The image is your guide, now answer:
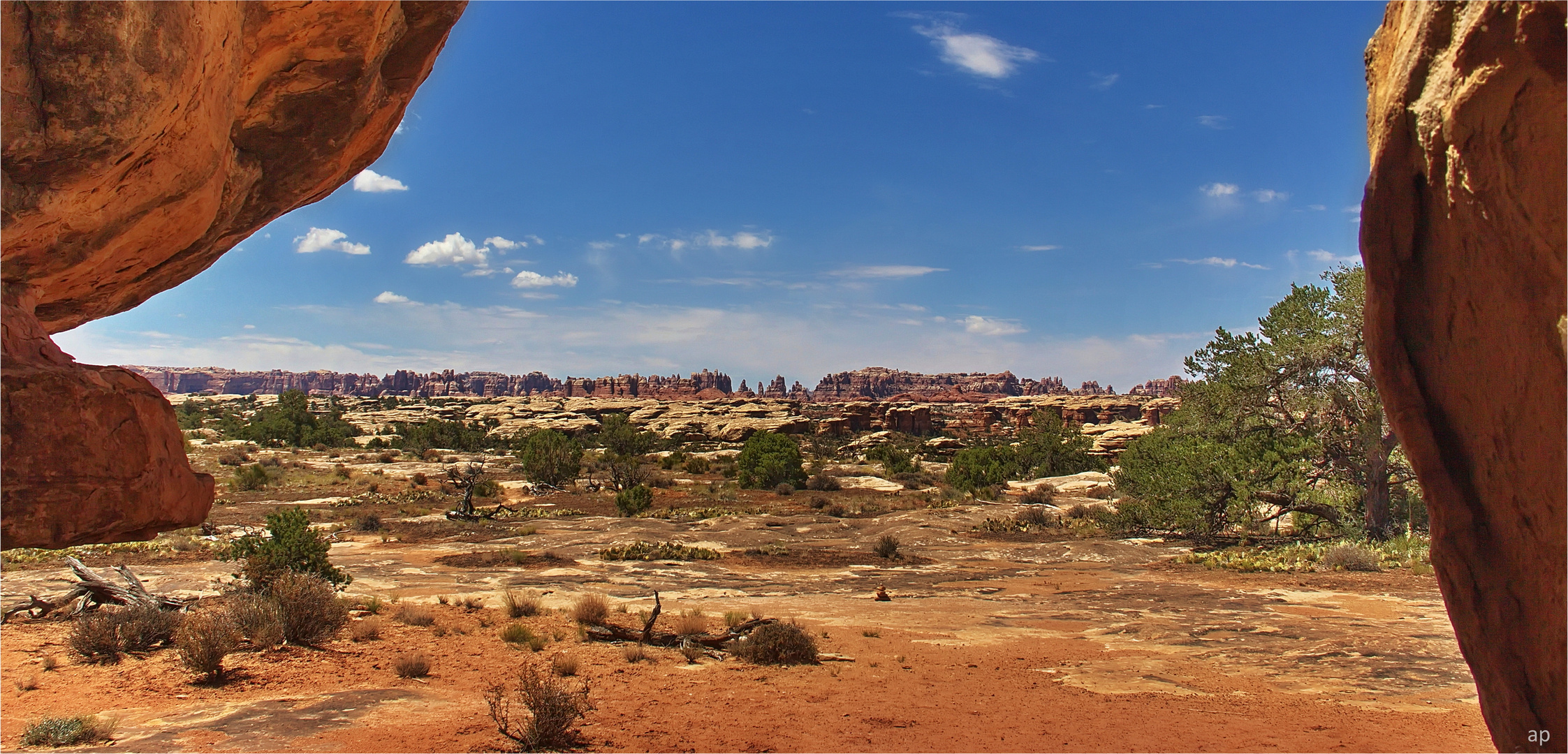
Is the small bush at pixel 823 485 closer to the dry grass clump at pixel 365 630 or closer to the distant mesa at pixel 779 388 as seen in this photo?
the dry grass clump at pixel 365 630

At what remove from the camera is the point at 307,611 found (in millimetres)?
11188

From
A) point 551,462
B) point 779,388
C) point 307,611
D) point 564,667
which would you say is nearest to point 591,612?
point 564,667

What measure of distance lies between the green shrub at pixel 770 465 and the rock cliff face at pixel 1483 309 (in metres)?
38.0

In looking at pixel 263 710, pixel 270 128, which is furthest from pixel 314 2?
pixel 263 710

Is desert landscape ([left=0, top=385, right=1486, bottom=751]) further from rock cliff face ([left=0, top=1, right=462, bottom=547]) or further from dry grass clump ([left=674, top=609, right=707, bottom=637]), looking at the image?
rock cliff face ([left=0, top=1, right=462, bottom=547])

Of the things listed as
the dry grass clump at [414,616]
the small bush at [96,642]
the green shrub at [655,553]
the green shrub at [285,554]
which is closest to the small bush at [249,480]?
the green shrub at [655,553]

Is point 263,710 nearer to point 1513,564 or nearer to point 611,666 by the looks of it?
point 611,666

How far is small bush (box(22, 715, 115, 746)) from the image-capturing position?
7.03 meters

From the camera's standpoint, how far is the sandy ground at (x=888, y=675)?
7828 millimetres

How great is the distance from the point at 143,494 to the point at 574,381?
183014 mm

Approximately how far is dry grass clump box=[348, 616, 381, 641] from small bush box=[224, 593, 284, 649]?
39.6 inches

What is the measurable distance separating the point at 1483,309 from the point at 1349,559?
689 inches

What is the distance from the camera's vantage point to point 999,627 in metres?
13.7

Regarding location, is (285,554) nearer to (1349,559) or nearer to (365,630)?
(365,630)
